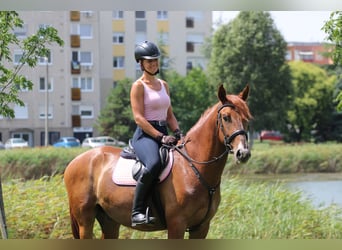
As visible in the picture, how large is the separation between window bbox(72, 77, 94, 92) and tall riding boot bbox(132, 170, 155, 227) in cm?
1023

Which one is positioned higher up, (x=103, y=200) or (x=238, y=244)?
(x=103, y=200)

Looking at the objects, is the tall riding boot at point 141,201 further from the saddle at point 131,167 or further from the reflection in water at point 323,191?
the reflection in water at point 323,191

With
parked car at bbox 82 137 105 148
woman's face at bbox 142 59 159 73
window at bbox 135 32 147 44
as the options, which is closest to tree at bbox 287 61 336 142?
window at bbox 135 32 147 44

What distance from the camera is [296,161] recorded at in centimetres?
1402

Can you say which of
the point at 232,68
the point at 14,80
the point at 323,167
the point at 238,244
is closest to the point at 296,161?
the point at 323,167

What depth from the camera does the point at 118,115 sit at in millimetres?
17453

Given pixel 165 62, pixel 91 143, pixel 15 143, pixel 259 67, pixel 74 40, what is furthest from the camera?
pixel 165 62

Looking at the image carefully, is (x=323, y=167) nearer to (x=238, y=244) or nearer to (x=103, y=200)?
(x=238, y=244)

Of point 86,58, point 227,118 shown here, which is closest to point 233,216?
point 227,118

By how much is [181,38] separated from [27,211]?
1513 cm

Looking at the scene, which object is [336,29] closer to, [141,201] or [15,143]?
[141,201]

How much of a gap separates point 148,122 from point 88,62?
13.0m

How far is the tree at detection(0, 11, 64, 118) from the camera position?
5.84 metres

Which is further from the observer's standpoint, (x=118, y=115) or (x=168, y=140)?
(x=118, y=115)
